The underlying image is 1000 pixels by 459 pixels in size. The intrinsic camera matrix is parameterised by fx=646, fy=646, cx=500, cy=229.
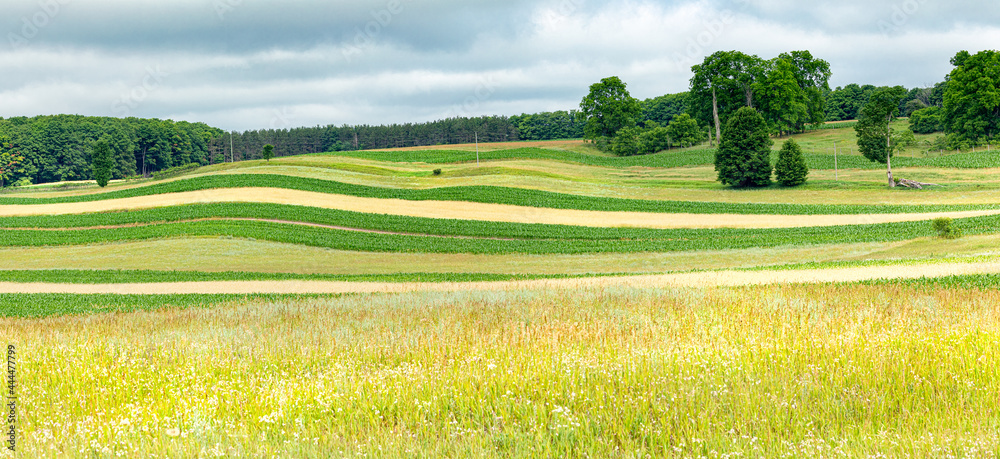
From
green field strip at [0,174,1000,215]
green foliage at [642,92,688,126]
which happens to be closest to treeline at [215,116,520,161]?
green foliage at [642,92,688,126]

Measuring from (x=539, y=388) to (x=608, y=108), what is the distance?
4181 inches

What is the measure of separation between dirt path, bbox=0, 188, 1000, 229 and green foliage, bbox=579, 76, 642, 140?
59.3 meters

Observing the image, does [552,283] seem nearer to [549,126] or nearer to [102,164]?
[102,164]

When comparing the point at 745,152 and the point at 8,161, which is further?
the point at 8,161

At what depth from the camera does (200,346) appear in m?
9.09

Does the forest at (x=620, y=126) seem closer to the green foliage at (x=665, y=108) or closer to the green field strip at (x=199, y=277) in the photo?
the green foliage at (x=665, y=108)

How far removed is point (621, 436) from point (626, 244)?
34.0 metres

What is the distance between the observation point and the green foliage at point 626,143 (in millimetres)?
101438

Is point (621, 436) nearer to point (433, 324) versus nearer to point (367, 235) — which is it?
point (433, 324)

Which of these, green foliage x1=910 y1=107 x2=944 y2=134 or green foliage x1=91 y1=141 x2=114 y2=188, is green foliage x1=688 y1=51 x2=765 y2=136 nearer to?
green foliage x1=910 y1=107 x2=944 y2=134

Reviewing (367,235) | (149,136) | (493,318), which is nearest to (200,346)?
(493,318)

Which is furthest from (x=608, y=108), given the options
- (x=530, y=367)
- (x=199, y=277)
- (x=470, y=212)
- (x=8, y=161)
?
(x=8, y=161)

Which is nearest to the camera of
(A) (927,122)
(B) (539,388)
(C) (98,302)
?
(B) (539,388)

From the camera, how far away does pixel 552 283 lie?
73.6 ft
